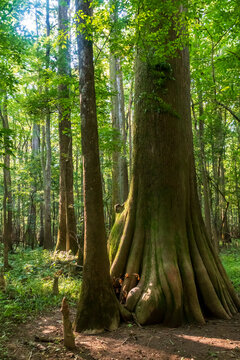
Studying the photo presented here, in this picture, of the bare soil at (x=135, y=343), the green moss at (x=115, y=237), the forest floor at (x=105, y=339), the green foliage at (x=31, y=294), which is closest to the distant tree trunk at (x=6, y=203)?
the green foliage at (x=31, y=294)

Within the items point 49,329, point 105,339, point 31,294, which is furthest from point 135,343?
point 31,294

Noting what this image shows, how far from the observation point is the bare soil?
3.59 metres

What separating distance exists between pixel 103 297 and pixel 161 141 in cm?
345

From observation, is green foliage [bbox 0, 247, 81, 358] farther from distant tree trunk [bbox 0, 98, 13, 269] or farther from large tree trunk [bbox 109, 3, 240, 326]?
large tree trunk [bbox 109, 3, 240, 326]

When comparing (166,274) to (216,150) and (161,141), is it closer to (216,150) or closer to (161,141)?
(161,141)

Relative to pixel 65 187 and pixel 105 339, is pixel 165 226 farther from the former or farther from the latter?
pixel 65 187

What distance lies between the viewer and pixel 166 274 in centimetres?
501

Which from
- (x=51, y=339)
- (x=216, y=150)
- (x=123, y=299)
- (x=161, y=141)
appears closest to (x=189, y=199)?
(x=161, y=141)

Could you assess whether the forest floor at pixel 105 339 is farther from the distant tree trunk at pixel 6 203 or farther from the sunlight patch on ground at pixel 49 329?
the distant tree trunk at pixel 6 203

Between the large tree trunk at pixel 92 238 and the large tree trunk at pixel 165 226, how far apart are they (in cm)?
69

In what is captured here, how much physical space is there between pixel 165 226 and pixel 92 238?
68.1 inches

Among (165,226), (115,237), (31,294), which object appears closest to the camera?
(165,226)

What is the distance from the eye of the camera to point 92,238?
4.55 meters

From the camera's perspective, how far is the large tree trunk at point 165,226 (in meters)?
4.95
